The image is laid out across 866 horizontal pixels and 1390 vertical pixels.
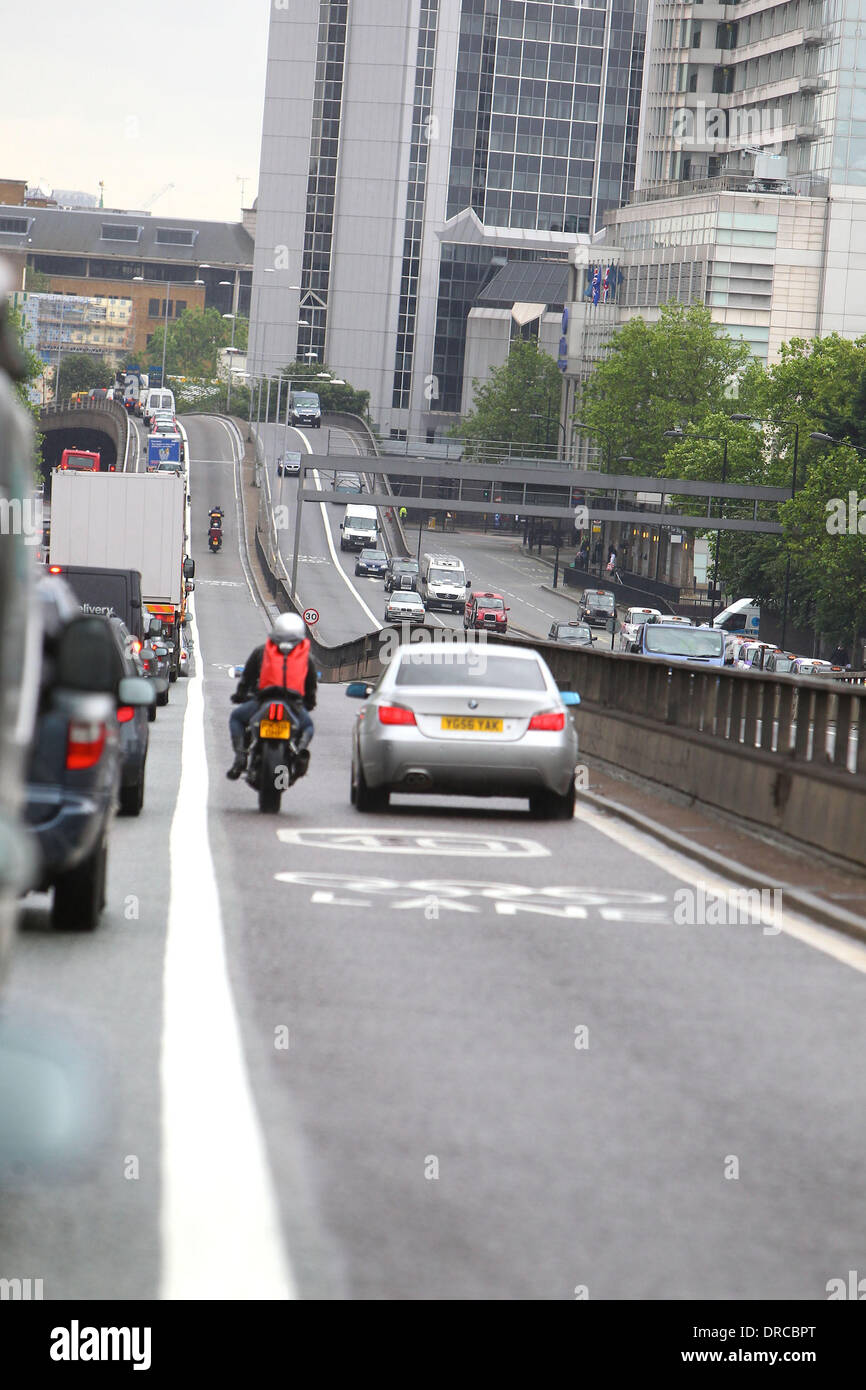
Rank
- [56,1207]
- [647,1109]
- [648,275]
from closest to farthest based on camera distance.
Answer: [56,1207] → [647,1109] → [648,275]

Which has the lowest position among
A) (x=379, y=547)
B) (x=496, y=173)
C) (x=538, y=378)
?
(x=379, y=547)

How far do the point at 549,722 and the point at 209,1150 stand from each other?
37.8ft

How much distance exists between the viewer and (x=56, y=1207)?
18.4 ft

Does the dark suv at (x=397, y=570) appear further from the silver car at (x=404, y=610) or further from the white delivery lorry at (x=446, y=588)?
the silver car at (x=404, y=610)

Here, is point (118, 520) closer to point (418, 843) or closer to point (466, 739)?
point (466, 739)

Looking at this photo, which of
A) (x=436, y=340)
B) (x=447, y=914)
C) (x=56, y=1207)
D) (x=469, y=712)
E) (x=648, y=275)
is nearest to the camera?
(x=56, y=1207)

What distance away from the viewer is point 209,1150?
6.19 metres

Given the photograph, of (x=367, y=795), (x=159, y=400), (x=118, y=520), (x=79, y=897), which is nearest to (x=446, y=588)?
(x=118, y=520)

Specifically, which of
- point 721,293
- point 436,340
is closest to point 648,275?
point 721,293

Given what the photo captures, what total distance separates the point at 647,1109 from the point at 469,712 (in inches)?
417

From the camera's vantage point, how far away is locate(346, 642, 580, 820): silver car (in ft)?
57.2
